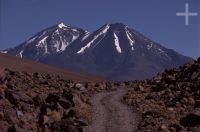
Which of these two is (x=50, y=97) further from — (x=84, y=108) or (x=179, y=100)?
(x=179, y=100)

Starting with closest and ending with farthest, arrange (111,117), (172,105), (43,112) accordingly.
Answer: (111,117)
(43,112)
(172,105)

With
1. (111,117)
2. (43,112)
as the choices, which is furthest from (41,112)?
(111,117)

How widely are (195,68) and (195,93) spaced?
13648mm

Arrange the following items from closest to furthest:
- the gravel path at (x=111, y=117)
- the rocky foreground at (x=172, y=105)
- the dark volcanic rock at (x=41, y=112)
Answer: the rocky foreground at (x=172, y=105) → the dark volcanic rock at (x=41, y=112) → the gravel path at (x=111, y=117)

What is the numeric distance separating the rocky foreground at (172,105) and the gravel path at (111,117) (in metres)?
0.74

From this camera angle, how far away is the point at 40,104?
128 ft

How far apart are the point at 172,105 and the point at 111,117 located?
4910 millimetres

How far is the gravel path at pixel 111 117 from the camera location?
108ft

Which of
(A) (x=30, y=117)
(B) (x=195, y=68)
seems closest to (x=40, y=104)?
(A) (x=30, y=117)

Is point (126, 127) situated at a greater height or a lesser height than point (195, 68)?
lesser

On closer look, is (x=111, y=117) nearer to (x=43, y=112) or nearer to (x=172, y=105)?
(x=43, y=112)

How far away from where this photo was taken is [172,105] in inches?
1540

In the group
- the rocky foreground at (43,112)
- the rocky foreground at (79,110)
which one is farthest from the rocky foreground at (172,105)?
the rocky foreground at (43,112)

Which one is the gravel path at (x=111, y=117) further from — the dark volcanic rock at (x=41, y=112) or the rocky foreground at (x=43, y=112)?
the dark volcanic rock at (x=41, y=112)
